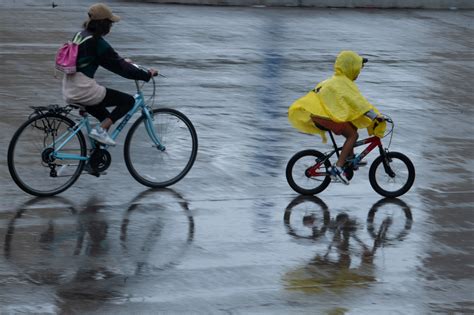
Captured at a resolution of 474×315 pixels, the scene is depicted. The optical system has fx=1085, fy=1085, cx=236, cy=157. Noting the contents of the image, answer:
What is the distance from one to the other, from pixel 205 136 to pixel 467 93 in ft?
16.7

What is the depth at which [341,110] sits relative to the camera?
10.5 metres

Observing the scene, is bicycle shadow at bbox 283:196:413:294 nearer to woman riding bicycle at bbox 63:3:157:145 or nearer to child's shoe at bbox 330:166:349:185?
child's shoe at bbox 330:166:349:185

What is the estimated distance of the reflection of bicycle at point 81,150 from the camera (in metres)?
10.2

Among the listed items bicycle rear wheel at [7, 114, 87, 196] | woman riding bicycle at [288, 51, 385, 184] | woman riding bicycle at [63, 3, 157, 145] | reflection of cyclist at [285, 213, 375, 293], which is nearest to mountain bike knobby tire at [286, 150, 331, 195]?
woman riding bicycle at [288, 51, 385, 184]

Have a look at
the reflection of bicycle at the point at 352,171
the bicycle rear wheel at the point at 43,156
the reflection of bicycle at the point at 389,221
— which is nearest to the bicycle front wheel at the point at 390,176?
the reflection of bicycle at the point at 352,171

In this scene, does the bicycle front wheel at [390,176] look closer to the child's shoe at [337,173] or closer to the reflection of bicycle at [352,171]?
the reflection of bicycle at [352,171]

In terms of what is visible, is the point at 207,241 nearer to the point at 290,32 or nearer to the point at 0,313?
the point at 0,313

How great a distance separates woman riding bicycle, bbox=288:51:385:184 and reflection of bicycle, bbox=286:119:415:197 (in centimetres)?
10

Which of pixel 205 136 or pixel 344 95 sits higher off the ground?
pixel 344 95

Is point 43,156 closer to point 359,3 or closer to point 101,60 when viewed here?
point 101,60

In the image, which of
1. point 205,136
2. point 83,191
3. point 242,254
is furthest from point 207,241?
point 205,136

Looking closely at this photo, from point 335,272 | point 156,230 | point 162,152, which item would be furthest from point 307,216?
point 162,152

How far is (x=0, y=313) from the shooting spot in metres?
7.22

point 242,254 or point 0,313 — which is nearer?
point 0,313
